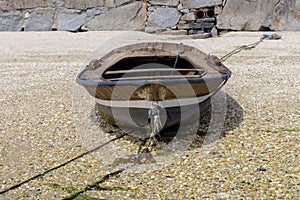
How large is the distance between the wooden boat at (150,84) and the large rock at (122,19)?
465cm

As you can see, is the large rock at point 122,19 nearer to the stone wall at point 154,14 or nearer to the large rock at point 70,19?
the stone wall at point 154,14

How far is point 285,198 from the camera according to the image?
2.28m

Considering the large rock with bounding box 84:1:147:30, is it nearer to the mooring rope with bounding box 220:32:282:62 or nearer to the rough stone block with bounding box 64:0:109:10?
the rough stone block with bounding box 64:0:109:10

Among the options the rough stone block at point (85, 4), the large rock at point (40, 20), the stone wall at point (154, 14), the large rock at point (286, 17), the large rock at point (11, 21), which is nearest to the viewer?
the large rock at point (286, 17)

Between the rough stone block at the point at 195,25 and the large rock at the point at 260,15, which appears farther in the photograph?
the rough stone block at the point at 195,25

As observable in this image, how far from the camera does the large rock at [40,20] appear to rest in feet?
28.5

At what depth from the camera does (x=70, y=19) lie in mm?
8641


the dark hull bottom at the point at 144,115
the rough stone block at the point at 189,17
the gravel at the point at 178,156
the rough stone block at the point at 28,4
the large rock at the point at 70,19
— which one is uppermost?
the rough stone block at the point at 28,4

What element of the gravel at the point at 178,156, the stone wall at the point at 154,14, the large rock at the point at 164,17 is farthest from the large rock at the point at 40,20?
the gravel at the point at 178,156

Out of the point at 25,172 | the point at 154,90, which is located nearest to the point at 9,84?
the point at 25,172

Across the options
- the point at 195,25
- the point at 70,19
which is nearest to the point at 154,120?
the point at 195,25

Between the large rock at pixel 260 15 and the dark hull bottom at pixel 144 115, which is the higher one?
the large rock at pixel 260 15

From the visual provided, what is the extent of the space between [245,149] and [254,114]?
813 mm

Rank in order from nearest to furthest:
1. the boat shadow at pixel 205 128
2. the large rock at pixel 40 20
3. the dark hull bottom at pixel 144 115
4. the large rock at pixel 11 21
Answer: the dark hull bottom at pixel 144 115, the boat shadow at pixel 205 128, the large rock at pixel 40 20, the large rock at pixel 11 21
